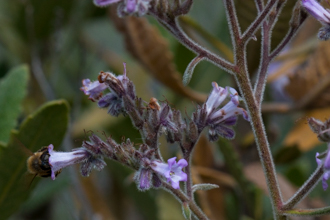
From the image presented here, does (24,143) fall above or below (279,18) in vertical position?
below

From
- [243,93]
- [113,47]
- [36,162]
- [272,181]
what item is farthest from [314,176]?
[113,47]

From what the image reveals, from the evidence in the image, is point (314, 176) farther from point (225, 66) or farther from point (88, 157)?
point (88, 157)

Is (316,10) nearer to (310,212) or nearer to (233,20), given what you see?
(233,20)

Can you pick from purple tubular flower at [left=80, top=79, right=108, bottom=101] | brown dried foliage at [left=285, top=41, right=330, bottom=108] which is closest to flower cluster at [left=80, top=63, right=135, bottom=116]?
purple tubular flower at [left=80, top=79, right=108, bottom=101]

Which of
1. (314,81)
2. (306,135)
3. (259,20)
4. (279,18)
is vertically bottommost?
(306,135)

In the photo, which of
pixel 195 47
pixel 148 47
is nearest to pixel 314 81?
pixel 148 47
